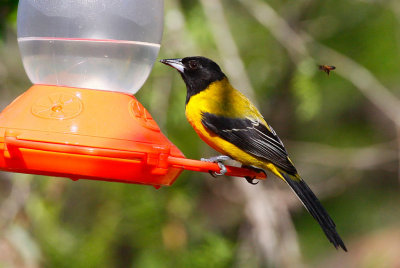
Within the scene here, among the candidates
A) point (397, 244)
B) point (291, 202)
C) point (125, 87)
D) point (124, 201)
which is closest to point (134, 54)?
point (125, 87)

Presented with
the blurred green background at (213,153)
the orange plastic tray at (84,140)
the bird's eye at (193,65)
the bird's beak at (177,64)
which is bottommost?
the blurred green background at (213,153)

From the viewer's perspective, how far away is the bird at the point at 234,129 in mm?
4867

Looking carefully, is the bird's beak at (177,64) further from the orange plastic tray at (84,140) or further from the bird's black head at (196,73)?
the orange plastic tray at (84,140)

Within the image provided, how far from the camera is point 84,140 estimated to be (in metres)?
3.60

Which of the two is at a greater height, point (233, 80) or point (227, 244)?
point (233, 80)

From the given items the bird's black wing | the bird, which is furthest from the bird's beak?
the bird's black wing

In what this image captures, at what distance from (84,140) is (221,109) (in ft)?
5.52

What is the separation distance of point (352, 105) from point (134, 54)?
493 centimetres

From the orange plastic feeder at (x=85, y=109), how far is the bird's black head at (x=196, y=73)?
0.61 metres

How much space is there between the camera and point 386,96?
253 inches

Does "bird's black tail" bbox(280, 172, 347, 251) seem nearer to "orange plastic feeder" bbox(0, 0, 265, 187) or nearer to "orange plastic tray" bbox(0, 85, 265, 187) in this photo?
"orange plastic feeder" bbox(0, 0, 265, 187)

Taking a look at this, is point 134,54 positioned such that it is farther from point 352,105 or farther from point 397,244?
point 397,244

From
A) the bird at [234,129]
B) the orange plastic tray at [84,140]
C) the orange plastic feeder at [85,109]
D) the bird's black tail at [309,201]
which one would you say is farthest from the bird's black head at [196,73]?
the orange plastic tray at [84,140]

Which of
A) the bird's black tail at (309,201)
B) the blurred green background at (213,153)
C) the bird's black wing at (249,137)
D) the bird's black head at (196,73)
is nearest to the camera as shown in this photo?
the bird's black wing at (249,137)
